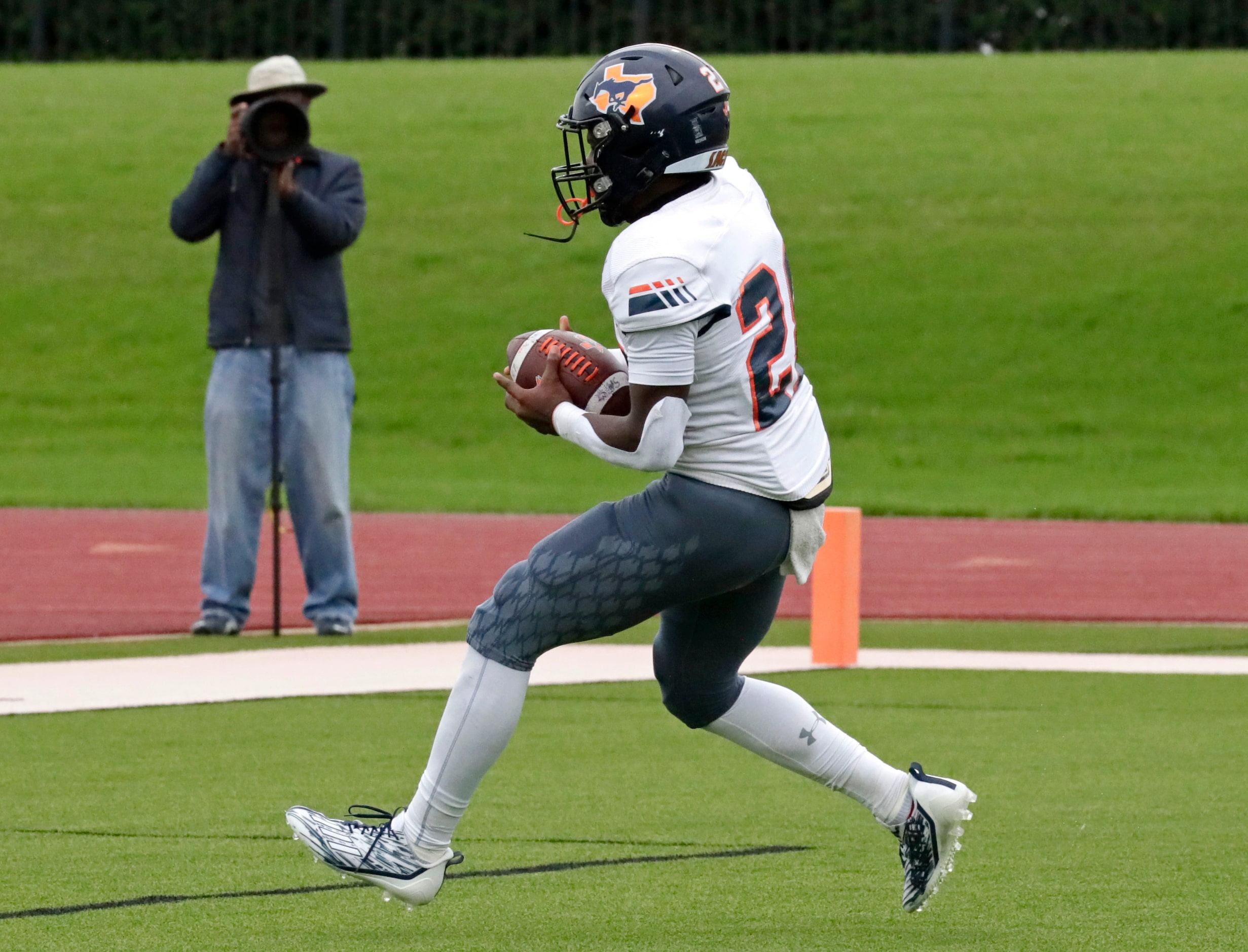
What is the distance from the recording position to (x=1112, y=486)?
21.3 metres

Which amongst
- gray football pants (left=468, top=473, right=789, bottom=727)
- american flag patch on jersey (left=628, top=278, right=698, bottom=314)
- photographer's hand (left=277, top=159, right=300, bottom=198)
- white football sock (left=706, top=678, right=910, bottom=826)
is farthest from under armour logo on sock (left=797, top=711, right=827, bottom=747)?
photographer's hand (left=277, top=159, right=300, bottom=198)

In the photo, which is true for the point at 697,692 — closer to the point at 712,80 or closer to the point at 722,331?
the point at 722,331

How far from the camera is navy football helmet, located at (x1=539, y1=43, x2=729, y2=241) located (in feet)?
16.0

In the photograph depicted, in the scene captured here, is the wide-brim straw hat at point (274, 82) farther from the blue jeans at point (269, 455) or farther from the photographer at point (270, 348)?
the blue jeans at point (269, 455)

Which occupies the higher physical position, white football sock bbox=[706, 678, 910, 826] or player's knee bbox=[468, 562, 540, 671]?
player's knee bbox=[468, 562, 540, 671]

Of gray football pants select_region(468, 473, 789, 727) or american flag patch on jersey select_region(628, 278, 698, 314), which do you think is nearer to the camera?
american flag patch on jersey select_region(628, 278, 698, 314)

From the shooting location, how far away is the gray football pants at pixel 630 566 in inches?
187

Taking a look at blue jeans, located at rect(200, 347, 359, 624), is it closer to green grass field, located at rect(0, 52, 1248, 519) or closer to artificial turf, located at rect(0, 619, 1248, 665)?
artificial turf, located at rect(0, 619, 1248, 665)

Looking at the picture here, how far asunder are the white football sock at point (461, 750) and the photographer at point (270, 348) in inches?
219

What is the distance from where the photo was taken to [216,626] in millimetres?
10586

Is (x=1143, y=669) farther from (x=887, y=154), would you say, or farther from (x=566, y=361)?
(x=887, y=154)

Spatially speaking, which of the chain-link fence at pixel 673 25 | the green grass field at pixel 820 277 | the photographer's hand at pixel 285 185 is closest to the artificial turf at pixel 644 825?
the photographer's hand at pixel 285 185

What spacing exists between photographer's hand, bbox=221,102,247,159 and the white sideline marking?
2233 mm

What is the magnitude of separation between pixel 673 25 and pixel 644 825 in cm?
3855
